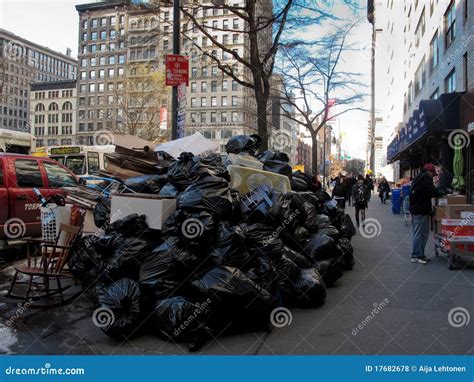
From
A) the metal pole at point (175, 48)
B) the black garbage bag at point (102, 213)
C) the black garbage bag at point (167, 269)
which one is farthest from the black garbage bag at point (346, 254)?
the metal pole at point (175, 48)

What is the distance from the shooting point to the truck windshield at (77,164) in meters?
16.4

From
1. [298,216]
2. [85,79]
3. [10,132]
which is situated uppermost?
[85,79]

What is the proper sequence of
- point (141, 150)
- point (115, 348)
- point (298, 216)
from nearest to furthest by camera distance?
point (115, 348) → point (298, 216) → point (141, 150)

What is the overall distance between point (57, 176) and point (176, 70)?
11.8 ft

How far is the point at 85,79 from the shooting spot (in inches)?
3834

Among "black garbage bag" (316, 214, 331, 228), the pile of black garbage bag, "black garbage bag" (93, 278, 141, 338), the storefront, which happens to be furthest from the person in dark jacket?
the storefront

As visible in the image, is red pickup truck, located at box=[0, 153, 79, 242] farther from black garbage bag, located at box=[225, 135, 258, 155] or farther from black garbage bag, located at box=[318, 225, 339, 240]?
black garbage bag, located at box=[318, 225, 339, 240]

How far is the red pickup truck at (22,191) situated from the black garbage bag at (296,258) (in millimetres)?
4567

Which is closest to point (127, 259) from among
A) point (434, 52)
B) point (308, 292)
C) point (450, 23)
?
point (308, 292)

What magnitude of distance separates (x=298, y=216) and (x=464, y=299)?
2.32 meters

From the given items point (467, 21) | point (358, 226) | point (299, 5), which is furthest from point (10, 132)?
point (467, 21)

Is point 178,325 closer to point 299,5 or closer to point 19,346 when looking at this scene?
point 19,346

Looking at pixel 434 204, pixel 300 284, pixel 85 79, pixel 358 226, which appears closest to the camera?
pixel 300 284

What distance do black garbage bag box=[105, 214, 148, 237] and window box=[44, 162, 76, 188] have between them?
13.1 feet
